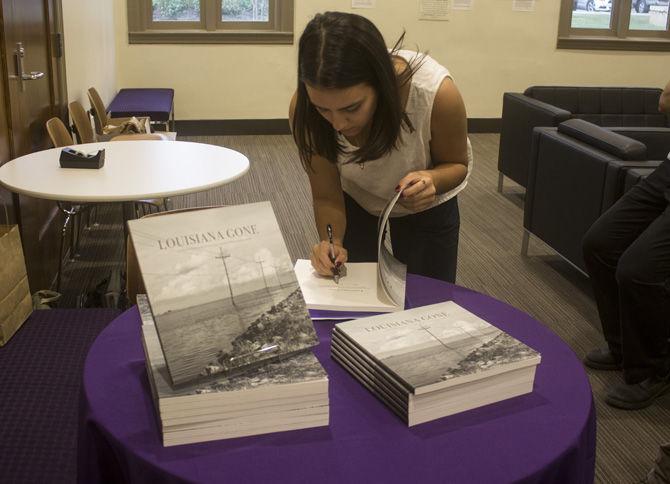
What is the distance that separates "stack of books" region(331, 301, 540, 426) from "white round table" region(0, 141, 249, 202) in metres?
1.56

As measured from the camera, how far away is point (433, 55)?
307 inches

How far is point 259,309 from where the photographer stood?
129cm

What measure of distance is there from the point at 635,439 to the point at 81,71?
412 centimetres

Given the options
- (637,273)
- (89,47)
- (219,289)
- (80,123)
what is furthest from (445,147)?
(89,47)

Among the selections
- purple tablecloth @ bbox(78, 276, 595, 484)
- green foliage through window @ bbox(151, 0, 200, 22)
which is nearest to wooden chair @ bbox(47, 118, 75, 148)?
purple tablecloth @ bbox(78, 276, 595, 484)

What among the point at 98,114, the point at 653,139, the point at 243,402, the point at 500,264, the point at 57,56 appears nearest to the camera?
the point at 243,402

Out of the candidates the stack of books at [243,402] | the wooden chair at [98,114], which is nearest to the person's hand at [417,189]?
the stack of books at [243,402]

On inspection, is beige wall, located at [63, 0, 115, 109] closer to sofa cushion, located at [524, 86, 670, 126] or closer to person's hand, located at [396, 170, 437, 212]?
sofa cushion, located at [524, 86, 670, 126]

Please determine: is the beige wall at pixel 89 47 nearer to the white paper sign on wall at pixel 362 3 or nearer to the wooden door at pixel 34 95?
the wooden door at pixel 34 95

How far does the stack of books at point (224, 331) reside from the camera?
3.94 ft

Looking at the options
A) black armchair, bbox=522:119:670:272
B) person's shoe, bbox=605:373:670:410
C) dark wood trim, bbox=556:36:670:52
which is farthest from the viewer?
dark wood trim, bbox=556:36:670:52

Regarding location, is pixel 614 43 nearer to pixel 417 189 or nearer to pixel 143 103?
pixel 143 103

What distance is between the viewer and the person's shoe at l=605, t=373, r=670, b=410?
2.88m

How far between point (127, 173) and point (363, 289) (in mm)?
1706
